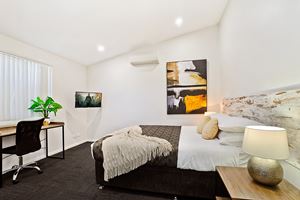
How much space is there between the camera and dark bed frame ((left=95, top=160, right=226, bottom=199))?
1.90 metres

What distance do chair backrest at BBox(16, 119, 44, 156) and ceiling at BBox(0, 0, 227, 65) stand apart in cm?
170

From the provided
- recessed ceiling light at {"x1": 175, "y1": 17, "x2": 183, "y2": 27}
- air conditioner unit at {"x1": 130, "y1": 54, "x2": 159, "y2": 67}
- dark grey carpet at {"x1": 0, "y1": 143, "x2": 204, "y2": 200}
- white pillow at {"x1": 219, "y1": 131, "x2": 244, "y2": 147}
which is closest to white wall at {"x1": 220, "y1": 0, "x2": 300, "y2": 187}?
white pillow at {"x1": 219, "y1": 131, "x2": 244, "y2": 147}

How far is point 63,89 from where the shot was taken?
13.5 feet

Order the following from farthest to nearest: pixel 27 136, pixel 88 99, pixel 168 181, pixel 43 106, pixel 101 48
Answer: pixel 88 99, pixel 101 48, pixel 43 106, pixel 27 136, pixel 168 181

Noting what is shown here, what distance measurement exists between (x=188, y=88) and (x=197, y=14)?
1774 mm

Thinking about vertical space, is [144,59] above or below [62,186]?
above

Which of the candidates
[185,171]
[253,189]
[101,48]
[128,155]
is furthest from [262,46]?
[101,48]

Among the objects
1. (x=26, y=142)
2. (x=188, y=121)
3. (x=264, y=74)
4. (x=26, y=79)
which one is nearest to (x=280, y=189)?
(x=264, y=74)

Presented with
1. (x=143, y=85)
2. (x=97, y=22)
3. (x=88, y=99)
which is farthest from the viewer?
(x=143, y=85)

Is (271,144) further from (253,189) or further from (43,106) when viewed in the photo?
(43,106)

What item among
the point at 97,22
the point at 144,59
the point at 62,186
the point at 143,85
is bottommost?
the point at 62,186

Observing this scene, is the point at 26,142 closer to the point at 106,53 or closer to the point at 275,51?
the point at 106,53

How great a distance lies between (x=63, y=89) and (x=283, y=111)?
14.7 feet

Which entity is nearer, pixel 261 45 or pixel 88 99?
pixel 261 45
